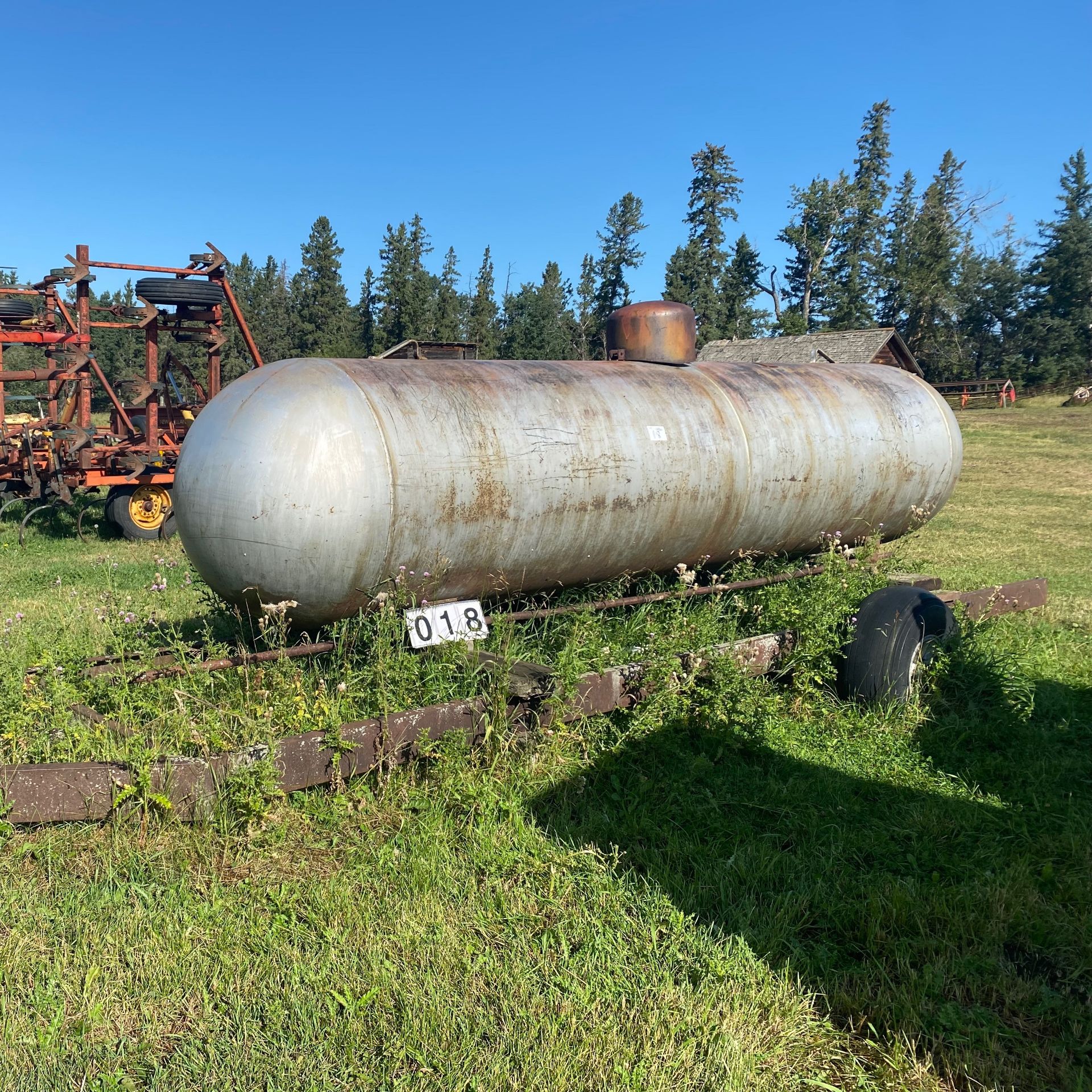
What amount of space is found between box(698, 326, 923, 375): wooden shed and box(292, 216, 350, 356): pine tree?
2363 centimetres

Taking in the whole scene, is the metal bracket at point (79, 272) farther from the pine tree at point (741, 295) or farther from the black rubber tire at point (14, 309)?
the pine tree at point (741, 295)

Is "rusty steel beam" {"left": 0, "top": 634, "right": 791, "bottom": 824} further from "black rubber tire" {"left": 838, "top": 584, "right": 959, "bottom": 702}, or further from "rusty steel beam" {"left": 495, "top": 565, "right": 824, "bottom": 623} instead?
"black rubber tire" {"left": 838, "top": 584, "right": 959, "bottom": 702}

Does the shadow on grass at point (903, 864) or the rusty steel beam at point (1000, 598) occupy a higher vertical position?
the rusty steel beam at point (1000, 598)

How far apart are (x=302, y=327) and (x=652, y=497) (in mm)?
49083

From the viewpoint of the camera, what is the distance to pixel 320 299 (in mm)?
51531

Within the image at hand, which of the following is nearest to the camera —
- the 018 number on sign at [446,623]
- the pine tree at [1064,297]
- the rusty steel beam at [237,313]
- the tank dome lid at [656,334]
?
the 018 number on sign at [446,623]

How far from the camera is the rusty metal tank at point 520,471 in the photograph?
4.05 meters

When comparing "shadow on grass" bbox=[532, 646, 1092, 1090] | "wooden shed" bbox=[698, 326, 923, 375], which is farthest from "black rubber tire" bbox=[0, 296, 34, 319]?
"wooden shed" bbox=[698, 326, 923, 375]

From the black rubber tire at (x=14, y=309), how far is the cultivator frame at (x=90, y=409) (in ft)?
0.25

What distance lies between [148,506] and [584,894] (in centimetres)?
1052

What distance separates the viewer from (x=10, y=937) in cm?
281

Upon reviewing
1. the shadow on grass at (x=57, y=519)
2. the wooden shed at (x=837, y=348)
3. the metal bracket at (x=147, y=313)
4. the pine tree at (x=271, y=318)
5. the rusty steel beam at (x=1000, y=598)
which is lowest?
the rusty steel beam at (x=1000, y=598)

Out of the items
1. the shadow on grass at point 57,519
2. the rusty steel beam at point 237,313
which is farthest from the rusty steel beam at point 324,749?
the rusty steel beam at point 237,313

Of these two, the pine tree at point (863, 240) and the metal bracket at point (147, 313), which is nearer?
the metal bracket at point (147, 313)
